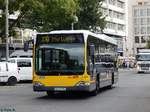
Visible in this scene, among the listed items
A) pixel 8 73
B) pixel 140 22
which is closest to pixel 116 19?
pixel 140 22

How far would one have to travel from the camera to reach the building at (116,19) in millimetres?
107912

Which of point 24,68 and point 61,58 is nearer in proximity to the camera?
point 61,58

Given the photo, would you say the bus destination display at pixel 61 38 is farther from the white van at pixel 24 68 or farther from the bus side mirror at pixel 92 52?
the white van at pixel 24 68

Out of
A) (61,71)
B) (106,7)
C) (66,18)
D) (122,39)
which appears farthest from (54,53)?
(122,39)

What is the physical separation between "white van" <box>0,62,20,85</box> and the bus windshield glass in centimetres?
1123

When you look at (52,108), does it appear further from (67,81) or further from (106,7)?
(106,7)

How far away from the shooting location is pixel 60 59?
20.9 metres

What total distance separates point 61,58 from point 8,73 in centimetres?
1195

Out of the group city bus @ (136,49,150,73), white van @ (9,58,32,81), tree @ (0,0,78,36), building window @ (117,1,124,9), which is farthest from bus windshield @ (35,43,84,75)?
building window @ (117,1,124,9)

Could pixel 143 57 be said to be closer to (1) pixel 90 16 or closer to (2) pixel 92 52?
(1) pixel 90 16

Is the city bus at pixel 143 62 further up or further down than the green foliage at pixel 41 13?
further down

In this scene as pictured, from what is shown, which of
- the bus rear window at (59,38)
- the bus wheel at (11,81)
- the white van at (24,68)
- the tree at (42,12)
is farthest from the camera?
the tree at (42,12)

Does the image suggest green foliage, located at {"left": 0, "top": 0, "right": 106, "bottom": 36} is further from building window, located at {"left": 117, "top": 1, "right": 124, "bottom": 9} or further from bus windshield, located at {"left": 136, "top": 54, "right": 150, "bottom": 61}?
building window, located at {"left": 117, "top": 1, "right": 124, "bottom": 9}

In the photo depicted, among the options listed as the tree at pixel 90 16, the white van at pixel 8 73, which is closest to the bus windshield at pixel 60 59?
the white van at pixel 8 73
